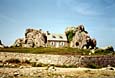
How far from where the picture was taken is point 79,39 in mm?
87000

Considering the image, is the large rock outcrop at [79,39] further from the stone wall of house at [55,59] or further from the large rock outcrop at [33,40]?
the stone wall of house at [55,59]

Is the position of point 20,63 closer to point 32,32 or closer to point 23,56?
point 23,56

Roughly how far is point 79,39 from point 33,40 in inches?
629

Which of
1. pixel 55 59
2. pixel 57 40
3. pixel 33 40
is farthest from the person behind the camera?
pixel 33 40

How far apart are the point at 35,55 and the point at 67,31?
1737 inches

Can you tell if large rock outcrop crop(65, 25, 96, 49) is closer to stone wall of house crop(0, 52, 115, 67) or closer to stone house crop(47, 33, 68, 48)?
stone house crop(47, 33, 68, 48)

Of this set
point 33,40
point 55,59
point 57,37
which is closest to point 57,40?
point 57,37

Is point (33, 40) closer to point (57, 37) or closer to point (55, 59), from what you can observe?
point (57, 37)

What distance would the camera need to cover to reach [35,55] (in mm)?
47844

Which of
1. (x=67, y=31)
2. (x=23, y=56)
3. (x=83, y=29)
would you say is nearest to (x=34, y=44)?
(x=67, y=31)

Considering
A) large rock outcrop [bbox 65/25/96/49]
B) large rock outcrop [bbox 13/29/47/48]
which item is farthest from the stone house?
large rock outcrop [bbox 65/25/96/49]

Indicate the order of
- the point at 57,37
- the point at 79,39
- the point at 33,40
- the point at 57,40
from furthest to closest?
the point at 57,37, the point at 33,40, the point at 57,40, the point at 79,39

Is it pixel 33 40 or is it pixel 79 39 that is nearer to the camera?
pixel 79 39

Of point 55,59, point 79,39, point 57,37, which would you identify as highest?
point 57,37
